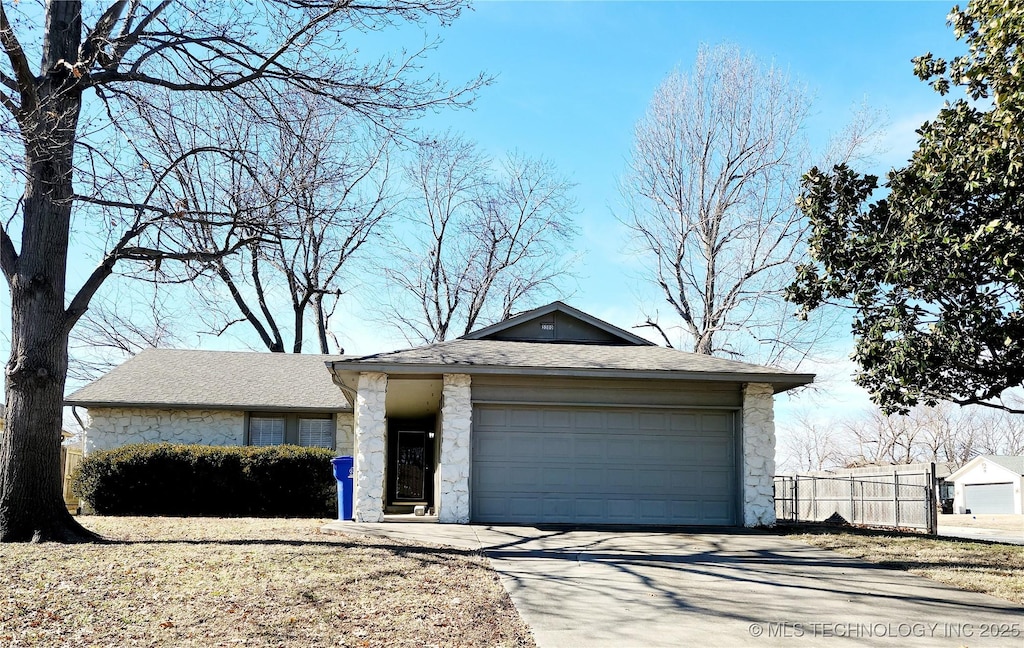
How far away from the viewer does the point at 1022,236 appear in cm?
988

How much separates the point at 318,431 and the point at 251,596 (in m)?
13.5

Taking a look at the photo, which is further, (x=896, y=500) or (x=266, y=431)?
(x=266, y=431)

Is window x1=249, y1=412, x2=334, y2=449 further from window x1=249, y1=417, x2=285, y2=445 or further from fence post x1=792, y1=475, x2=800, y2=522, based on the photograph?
fence post x1=792, y1=475, x2=800, y2=522

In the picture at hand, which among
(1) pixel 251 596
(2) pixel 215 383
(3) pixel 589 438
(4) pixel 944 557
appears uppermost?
(2) pixel 215 383

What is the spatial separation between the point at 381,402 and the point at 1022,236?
31.5 ft

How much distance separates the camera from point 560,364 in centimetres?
1473

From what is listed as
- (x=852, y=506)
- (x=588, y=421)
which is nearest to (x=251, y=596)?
(x=588, y=421)

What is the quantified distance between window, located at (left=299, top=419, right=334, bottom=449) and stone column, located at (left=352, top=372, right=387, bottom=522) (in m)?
6.91


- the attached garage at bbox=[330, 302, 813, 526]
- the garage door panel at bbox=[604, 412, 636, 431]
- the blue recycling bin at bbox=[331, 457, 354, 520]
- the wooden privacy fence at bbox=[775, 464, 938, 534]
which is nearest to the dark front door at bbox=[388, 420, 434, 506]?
the blue recycling bin at bbox=[331, 457, 354, 520]

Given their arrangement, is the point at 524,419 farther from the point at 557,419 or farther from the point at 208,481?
the point at 208,481

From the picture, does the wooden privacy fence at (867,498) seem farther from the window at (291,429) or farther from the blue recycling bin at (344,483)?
the window at (291,429)

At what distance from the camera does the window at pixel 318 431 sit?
21.1 metres

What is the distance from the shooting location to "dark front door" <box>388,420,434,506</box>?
23.1 m

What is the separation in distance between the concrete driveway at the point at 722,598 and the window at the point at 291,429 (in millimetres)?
9152
